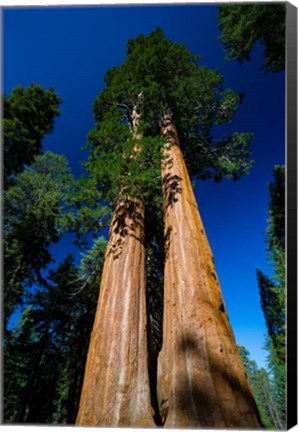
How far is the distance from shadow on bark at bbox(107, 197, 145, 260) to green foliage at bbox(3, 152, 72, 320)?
4285 millimetres

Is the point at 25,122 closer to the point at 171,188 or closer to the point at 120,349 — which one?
the point at 171,188

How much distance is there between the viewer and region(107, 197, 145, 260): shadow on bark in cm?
264

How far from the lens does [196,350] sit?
1.77m

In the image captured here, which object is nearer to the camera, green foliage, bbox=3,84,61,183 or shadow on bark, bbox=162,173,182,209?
shadow on bark, bbox=162,173,182,209

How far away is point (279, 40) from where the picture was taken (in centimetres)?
475

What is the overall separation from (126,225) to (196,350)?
145 cm

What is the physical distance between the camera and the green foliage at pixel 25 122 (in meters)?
6.08

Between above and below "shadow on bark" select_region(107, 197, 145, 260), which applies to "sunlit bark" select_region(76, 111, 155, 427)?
below

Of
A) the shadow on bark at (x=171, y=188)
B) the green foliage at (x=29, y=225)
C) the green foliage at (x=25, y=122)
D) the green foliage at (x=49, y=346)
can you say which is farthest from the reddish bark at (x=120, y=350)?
the green foliage at (x=25, y=122)

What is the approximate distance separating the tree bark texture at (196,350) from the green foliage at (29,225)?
5.17 m

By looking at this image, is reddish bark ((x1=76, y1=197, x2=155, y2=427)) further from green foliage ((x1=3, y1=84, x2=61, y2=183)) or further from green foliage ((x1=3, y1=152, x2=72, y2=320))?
green foliage ((x1=3, y1=84, x2=61, y2=183))

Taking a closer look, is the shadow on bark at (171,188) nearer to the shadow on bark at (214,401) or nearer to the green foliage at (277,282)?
the shadow on bark at (214,401)

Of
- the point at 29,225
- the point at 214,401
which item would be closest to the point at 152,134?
the point at 214,401

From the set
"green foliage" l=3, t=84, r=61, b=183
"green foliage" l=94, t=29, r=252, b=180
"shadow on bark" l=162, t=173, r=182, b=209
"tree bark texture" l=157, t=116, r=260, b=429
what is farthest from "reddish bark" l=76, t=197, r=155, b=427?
"green foliage" l=3, t=84, r=61, b=183
